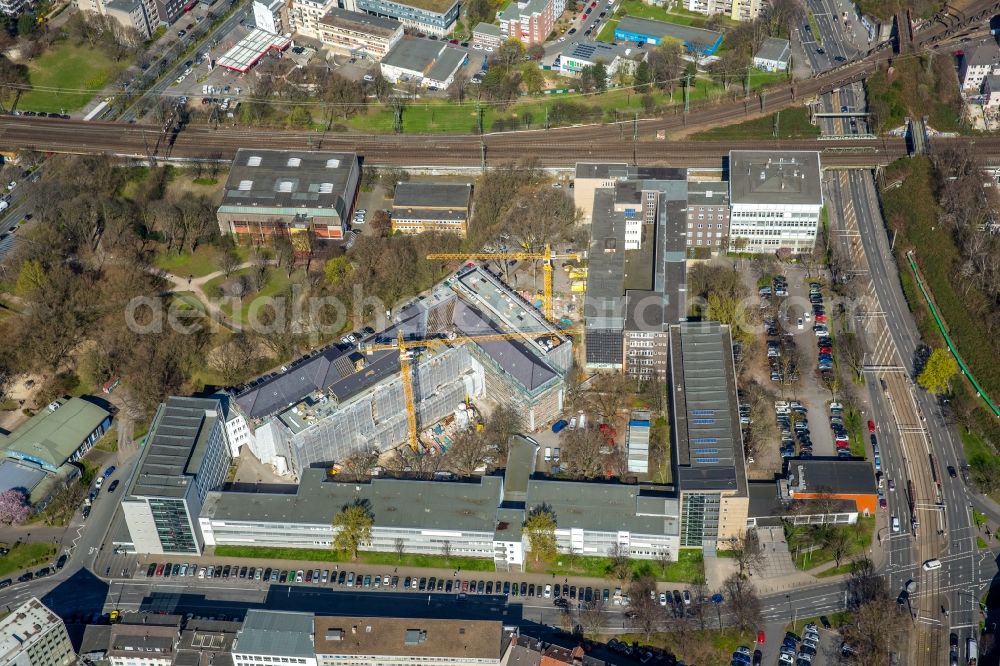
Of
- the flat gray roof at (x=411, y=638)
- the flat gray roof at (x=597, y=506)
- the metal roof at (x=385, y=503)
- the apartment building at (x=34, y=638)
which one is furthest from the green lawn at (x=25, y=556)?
the flat gray roof at (x=597, y=506)

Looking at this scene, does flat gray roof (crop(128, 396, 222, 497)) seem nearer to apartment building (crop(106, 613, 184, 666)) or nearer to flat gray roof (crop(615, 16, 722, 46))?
apartment building (crop(106, 613, 184, 666))

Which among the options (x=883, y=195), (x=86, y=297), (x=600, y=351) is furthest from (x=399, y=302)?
(x=883, y=195)

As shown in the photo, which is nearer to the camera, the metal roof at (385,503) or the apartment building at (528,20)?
the metal roof at (385,503)

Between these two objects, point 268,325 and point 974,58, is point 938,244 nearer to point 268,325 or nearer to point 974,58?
point 974,58

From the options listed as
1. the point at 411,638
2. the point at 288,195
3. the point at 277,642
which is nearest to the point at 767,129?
the point at 288,195

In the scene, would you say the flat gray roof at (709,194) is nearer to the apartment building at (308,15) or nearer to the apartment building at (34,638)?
the apartment building at (308,15)

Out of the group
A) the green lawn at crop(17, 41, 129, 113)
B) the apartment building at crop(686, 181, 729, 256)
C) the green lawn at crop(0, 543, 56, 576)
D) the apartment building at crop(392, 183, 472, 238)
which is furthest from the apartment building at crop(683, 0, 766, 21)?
the green lawn at crop(0, 543, 56, 576)
